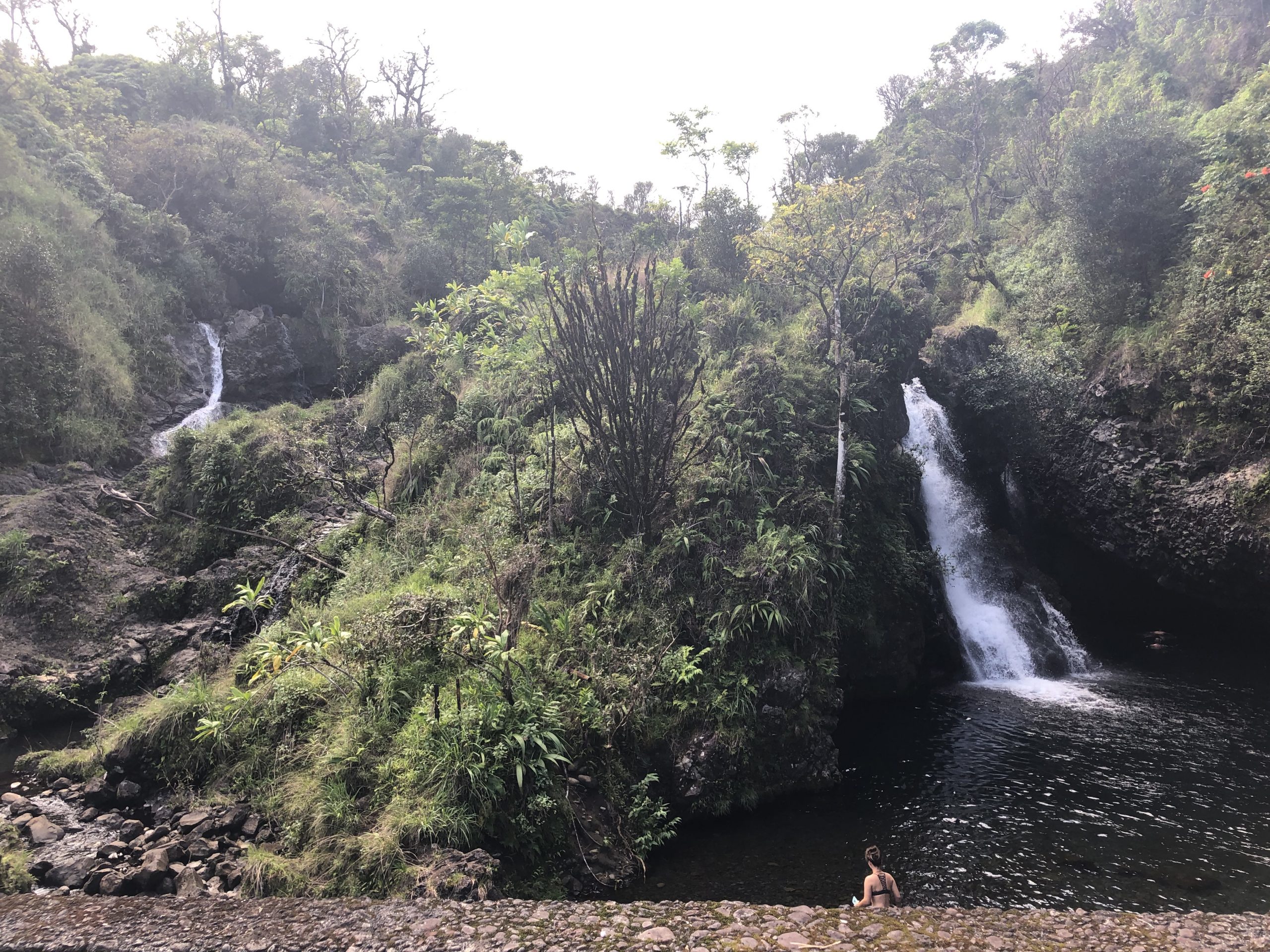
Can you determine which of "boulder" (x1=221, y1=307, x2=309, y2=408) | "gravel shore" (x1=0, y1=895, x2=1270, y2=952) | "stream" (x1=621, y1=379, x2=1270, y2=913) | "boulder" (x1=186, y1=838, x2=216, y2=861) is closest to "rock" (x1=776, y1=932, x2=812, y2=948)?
"gravel shore" (x1=0, y1=895, x2=1270, y2=952)

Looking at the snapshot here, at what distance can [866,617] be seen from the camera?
13.0m

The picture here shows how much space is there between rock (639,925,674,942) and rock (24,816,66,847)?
7.72 m

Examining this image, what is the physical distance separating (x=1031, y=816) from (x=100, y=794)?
13.3m

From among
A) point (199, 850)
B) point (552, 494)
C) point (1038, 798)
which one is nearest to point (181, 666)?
point (199, 850)

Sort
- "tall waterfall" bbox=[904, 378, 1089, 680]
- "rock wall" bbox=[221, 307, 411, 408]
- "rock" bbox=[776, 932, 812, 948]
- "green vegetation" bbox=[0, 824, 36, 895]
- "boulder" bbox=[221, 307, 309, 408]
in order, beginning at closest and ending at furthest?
1. "rock" bbox=[776, 932, 812, 948]
2. "green vegetation" bbox=[0, 824, 36, 895]
3. "tall waterfall" bbox=[904, 378, 1089, 680]
4. "boulder" bbox=[221, 307, 309, 408]
5. "rock wall" bbox=[221, 307, 411, 408]

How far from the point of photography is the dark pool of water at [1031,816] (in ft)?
23.6

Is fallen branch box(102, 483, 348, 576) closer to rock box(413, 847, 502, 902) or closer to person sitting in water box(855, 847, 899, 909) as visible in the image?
rock box(413, 847, 502, 902)

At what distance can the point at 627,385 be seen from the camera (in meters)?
11.9

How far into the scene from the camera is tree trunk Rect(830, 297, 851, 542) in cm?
1291

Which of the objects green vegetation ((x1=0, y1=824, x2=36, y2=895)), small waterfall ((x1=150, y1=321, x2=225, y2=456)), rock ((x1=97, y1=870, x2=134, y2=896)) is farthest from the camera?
small waterfall ((x1=150, y1=321, x2=225, y2=456))

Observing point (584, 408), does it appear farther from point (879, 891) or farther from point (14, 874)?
point (14, 874)

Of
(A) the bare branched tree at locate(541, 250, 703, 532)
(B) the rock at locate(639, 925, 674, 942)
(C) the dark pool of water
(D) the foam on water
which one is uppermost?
(A) the bare branched tree at locate(541, 250, 703, 532)

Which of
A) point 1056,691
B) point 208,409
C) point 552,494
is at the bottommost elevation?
point 1056,691

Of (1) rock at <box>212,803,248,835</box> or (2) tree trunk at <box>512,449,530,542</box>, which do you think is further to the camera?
(2) tree trunk at <box>512,449,530,542</box>
